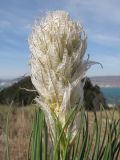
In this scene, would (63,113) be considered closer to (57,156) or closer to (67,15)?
(57,156)

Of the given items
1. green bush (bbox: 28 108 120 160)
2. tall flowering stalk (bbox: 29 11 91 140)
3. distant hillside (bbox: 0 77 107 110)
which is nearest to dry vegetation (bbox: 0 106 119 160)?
green bush (bbox: 28 108 120 160)

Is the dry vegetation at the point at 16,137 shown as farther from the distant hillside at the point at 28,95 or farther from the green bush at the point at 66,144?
the distant hillside at the point at 28,95

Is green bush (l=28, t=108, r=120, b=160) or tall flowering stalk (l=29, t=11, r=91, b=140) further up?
tall flowering stalk (l=29, t=11, r=91, b=140)

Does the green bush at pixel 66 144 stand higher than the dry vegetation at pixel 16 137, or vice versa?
the green bush at pixel 66 144

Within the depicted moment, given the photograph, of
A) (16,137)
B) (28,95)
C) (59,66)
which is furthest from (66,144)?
(28,95)

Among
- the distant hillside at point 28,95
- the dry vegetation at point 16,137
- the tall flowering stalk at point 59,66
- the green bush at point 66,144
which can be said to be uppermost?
the tall flowering stalk at point 59,66

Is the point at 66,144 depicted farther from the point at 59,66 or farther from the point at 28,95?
the point at 28,95

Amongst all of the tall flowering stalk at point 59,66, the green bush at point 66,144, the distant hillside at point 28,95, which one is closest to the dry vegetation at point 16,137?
the green bush at point 66,144

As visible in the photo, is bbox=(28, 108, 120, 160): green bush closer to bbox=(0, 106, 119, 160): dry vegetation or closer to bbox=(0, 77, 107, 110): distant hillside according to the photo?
bbox=(0, 106, 119, 160): dry vegetation
